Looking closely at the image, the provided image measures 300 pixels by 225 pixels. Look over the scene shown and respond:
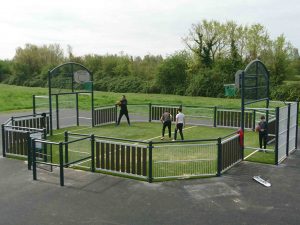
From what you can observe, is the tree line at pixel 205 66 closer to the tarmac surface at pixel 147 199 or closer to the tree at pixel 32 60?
the tree at pixel 32 60

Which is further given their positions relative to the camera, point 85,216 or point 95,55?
point 95,55

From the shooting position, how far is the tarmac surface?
825cm

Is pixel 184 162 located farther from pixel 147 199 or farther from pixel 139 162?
pixel 147 199

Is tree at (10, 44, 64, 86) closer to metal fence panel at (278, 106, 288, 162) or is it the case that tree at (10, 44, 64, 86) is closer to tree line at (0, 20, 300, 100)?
tree line at (0, 20, 300, 100)

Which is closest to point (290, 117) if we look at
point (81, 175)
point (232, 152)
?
point (232, 152)

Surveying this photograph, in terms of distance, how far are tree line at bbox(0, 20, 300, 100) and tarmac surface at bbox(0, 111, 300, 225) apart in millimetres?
26925

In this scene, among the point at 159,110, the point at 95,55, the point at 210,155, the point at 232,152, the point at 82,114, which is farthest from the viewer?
the point at 95,55

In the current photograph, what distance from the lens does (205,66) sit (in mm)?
48625

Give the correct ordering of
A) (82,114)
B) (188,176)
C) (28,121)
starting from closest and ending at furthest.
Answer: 1. (188,176)
2. (28,121)
3. (82,114)

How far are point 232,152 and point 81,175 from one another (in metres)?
4.96

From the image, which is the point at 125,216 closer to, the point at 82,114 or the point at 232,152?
the point at 232,152

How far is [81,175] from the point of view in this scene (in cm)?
1130

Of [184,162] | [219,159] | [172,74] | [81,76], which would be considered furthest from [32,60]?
[219,159]

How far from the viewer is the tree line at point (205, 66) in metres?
42.6
